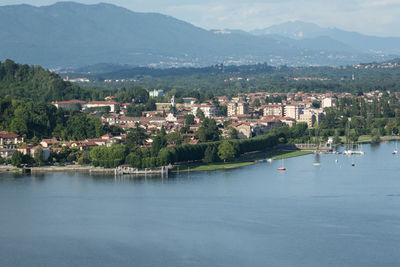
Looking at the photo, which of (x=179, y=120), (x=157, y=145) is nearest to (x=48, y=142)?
(x=157, y=145)

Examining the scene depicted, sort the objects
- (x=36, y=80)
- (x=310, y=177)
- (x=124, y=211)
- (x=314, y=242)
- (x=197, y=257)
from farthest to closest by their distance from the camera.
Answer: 1. (x=36, y=80)
2. (x=310, y=177)
3. (x=124, y=211)
4. (x=314, y=242)
5. (x=197, y=257)

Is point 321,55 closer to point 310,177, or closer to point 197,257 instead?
point 310,177

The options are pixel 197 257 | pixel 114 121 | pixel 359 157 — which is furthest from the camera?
pixel 114 121

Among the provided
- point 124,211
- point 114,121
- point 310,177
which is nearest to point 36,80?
point 114,121

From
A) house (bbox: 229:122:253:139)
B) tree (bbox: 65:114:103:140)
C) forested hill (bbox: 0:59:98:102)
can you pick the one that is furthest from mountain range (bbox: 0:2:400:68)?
tree (bbox: 65:114:103:140)

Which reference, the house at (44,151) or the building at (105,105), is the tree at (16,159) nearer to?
the house at (44,151)

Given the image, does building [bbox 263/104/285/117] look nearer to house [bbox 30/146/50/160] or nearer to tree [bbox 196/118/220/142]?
tree [bbox 196/118/220/142]
